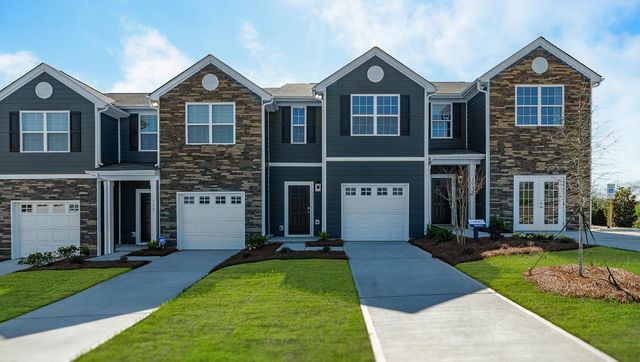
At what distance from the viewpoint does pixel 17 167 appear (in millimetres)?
15430

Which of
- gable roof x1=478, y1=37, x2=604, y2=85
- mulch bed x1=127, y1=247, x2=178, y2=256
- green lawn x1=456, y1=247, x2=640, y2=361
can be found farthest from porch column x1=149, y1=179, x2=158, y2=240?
gable roof x1=478, y1=37, x2=604, y2=85

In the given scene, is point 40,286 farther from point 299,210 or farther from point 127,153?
point 299,210

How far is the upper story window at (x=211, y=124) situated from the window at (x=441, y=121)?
30.2ft

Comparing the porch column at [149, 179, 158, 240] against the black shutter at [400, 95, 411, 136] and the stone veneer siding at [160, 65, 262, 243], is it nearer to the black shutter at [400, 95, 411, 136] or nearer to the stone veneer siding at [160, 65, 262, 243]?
the stone veneer siding at [160, 65, 262, 243]

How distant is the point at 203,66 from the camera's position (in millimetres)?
15125

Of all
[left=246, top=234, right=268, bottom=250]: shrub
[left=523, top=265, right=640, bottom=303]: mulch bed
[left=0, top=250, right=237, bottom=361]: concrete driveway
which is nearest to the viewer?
[left=0, top=250, right=237, bottom=361]: concrete driveway

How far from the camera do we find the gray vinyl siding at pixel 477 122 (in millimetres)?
16297

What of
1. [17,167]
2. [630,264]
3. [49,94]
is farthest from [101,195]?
[630,264]

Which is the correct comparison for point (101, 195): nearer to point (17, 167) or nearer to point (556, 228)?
point (17, 167)

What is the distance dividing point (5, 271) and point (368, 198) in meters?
12.7

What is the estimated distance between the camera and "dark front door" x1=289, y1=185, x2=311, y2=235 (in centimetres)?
1706

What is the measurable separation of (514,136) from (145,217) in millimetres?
16321

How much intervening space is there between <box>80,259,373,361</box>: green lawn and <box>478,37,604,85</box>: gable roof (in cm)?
1198

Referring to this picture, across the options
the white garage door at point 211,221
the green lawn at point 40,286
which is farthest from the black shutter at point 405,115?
the green lawn at point 40,286
